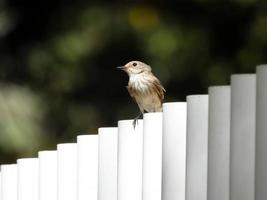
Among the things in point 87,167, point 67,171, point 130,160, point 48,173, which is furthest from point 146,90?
point 130,160

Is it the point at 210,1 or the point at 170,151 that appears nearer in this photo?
the point at 170,151

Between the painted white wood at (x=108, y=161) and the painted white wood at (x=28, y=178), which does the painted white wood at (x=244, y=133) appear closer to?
the painted white wood at (x=108, y=161)

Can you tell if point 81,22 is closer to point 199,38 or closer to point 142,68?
point 199,38

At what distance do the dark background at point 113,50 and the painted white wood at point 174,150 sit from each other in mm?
6539

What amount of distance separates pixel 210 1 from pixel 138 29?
43.4 inches

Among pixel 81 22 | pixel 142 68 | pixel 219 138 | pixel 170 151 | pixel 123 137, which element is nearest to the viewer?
pixel 219 138

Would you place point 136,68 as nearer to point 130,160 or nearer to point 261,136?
point 130,160

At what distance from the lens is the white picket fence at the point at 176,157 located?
12.3 feet

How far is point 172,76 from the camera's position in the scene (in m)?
11.4

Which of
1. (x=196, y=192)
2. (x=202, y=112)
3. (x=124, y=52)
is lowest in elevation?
(x=196, y=192)

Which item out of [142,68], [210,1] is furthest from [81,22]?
[142,68]

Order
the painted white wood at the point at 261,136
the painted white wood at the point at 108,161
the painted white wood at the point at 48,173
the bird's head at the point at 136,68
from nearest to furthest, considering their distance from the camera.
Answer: the painted white wood at the point at 261,136 < the painted white wood at the point at 108,161 < the painted white wood at the point at 48,173 < the bird's head at the point at 136,68

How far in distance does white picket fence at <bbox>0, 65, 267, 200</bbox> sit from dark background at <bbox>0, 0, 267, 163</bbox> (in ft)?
18.5

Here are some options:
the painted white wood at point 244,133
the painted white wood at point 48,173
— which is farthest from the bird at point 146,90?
the painted white wood at point 244,133
